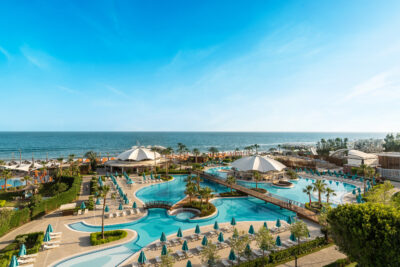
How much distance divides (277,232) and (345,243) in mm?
9716

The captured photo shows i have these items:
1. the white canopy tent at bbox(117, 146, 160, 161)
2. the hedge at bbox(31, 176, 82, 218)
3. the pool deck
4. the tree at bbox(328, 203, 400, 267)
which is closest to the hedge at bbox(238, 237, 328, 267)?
the pool deck

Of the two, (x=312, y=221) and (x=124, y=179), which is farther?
(x=124, y=179)

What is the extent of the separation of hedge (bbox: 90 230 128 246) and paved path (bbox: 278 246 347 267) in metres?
13.8

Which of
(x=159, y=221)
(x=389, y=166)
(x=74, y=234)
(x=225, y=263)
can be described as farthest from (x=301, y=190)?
(x=74, y=234)

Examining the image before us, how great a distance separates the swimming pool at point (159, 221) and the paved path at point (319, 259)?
8261mm

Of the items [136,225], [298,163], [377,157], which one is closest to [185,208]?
[136,225]

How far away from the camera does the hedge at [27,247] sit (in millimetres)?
14428

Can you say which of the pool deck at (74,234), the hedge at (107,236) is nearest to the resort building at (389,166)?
the pool deck at (74,234)

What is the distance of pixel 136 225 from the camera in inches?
878

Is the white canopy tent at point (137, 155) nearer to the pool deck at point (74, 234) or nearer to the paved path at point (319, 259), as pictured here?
the pool deck at point (74, 234)

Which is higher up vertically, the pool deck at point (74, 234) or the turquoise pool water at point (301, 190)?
the pool deck at point (74, 234)

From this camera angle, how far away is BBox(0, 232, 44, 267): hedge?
14428 mm

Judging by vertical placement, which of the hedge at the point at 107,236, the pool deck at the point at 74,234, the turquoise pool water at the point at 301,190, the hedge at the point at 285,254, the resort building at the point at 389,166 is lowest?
the turquoise pool water at the point at 301,190

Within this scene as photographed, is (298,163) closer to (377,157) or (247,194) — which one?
(377,157)
